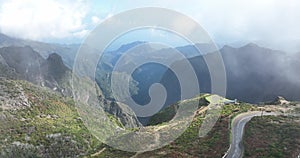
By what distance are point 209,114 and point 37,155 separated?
104 metres

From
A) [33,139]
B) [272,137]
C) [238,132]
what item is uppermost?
[272,137]

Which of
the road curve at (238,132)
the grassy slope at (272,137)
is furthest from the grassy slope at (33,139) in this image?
the grassy slope at (272,137)

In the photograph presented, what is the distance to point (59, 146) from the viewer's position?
184 meters

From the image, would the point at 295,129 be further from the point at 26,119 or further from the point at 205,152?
the point at 26,119

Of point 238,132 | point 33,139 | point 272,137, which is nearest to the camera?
point 272,137

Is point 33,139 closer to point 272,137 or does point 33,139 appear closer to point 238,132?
point 238,132

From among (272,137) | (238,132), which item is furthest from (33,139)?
(272,137)

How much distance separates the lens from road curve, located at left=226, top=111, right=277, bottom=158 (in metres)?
69.0

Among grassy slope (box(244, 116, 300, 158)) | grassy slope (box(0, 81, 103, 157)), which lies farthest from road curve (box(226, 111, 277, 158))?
grassy slope (box(0, 81, 103, 157))

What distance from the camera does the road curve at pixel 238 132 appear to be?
69000 mm

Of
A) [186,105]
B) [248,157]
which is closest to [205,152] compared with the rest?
[248,157]

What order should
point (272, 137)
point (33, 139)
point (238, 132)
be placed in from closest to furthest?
point (272, 137) < point (238, 132) < point (33, 139)

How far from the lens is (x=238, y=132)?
7912cm

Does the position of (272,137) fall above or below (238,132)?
above
